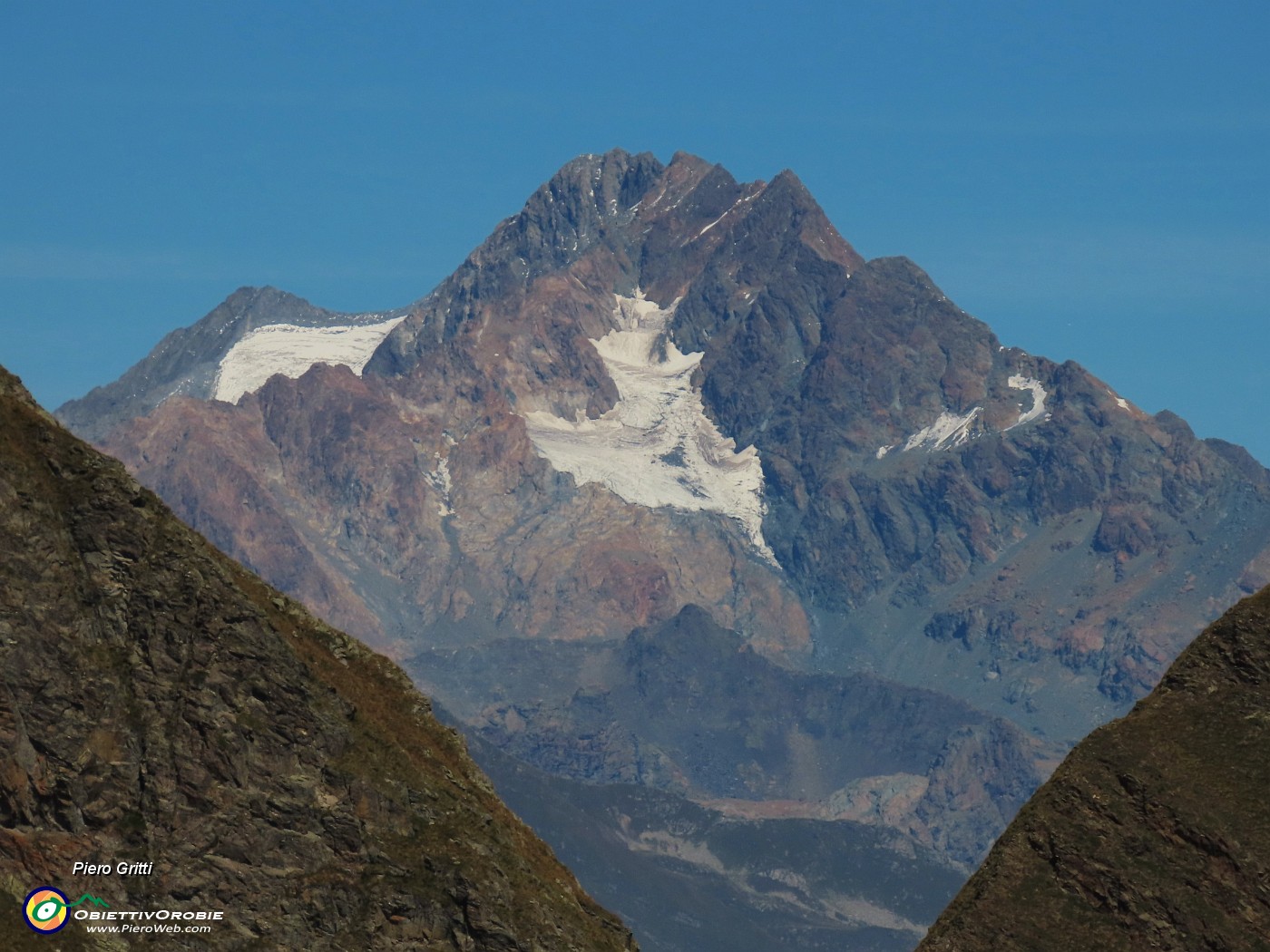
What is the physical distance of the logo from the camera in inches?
3880

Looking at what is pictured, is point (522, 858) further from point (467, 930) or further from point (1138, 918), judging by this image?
point (1138, 918)

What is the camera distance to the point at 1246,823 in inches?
4439

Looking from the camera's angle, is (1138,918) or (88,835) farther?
(1138,918)

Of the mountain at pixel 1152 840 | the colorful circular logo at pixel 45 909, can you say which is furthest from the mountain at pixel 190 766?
the mountain at pixel 1152 840

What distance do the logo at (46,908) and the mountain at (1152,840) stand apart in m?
41.1

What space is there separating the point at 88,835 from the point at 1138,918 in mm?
48457

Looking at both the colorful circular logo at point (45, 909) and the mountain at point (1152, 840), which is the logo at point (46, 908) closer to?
the colorful circular logo at point (45, 909)

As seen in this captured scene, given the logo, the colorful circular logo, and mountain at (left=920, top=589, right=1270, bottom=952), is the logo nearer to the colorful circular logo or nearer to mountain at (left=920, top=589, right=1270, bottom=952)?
the colorful circular logo

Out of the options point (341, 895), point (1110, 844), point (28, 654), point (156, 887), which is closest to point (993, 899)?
point (1110, 844)

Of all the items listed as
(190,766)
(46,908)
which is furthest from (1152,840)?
(46,908)

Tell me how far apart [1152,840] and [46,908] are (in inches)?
2026

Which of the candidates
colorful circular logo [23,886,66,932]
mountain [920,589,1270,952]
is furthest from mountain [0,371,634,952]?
mountain [920,589,1270,952]

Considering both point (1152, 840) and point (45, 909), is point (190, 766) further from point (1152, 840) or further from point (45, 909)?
point (1152, 840)

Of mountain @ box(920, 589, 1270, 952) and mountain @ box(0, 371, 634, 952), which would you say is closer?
mountain @ box(0, 371, 634, 952)
